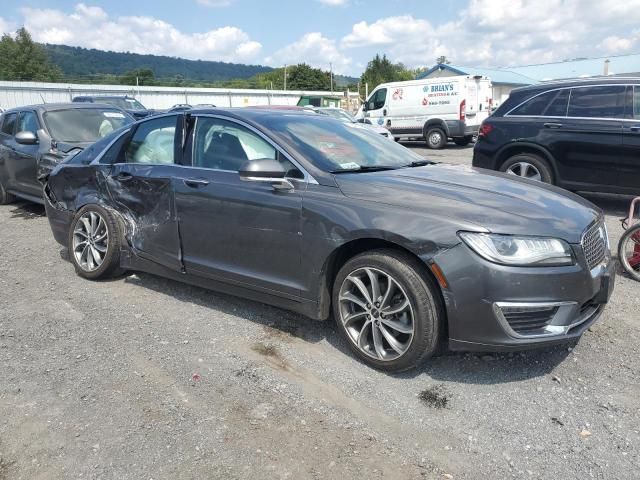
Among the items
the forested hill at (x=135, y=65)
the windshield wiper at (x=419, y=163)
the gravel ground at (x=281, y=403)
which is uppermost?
the forested hill at (x=135, y=65)

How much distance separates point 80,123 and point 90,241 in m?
3.98

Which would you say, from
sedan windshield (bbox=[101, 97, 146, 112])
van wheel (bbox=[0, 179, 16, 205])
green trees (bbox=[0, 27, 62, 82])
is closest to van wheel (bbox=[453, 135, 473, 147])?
sedan windshield (bbox=[101, 97, 146, 112])

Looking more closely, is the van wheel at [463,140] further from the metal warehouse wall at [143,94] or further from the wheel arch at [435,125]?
the metal warehouse wall at [143,94]

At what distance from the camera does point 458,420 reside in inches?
115

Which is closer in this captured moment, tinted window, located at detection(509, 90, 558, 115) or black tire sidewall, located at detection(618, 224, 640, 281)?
black tire sidewall, located at detection(618, 224, 640, 281)

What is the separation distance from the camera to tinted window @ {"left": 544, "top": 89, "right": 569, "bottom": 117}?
7707mm

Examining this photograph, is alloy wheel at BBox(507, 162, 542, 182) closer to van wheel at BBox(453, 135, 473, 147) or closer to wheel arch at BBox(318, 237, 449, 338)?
wheel arch at BBox(318, 237, 449, 338)

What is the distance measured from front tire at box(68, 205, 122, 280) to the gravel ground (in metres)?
0.62

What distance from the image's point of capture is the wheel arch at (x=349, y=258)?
125 inches

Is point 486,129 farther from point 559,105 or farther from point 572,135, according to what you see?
point 572,135

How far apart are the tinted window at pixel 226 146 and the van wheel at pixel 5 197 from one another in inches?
252

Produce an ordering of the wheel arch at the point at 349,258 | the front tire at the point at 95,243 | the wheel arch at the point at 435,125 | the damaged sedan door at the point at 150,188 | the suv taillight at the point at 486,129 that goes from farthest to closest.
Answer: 1. the wheel arch at the point at 435,125
2. the suv taillight at the point at 486,129
3. the front tire at the point at 95,243
4. the damaged sedan door at the point at 150,188
5. the wheel arch at the point at 349,258

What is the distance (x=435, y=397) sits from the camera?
3.15 metres

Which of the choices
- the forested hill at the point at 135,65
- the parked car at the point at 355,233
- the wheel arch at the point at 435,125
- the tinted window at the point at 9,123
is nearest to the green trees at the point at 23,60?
the forested hill at the point at 135,65
